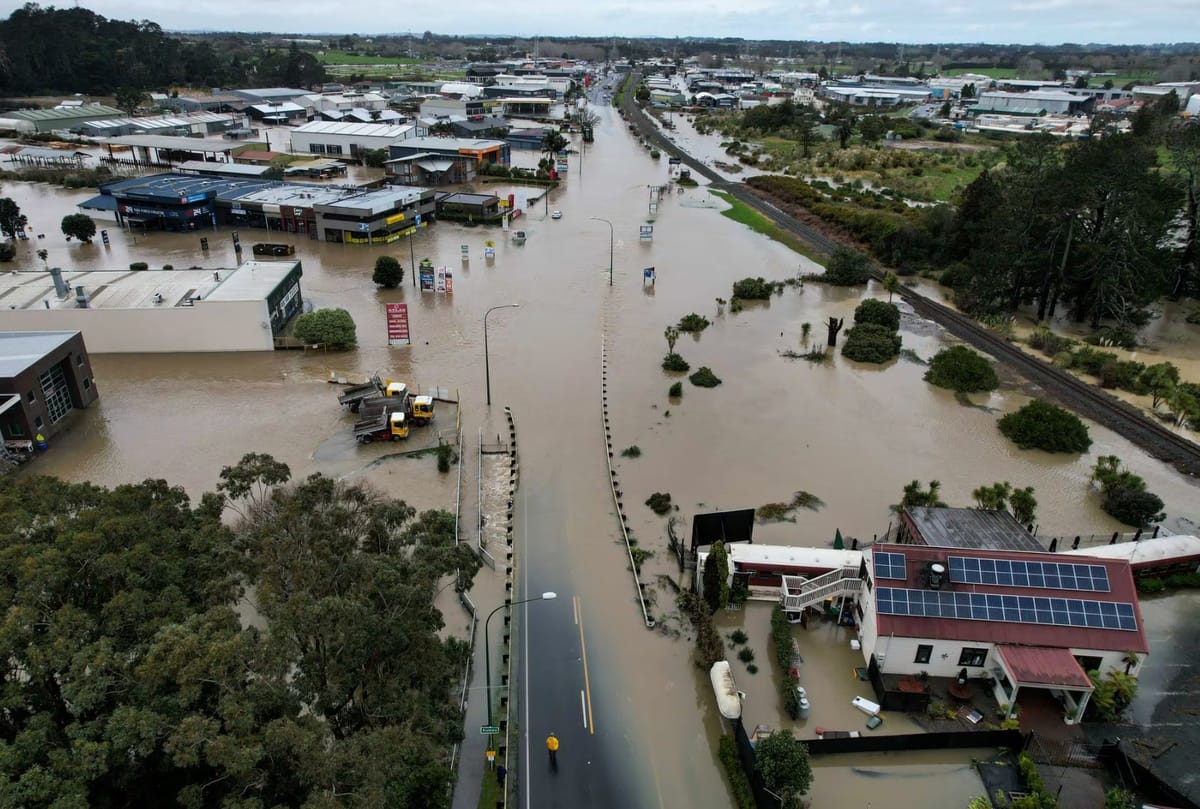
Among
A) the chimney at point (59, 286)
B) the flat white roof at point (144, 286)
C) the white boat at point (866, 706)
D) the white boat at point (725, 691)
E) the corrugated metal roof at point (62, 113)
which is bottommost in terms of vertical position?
the white boat at point (866, 706)

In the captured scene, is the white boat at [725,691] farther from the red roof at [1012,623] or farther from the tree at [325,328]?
the tree at [325,328]

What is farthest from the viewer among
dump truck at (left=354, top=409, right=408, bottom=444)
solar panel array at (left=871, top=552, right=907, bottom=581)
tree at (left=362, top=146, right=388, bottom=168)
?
tree at (left=362, top=146, right=388, bottom=168)

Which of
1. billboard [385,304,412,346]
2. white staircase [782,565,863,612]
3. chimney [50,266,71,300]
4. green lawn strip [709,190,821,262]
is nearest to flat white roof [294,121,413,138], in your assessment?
green lawn strip [709,190,821,262]

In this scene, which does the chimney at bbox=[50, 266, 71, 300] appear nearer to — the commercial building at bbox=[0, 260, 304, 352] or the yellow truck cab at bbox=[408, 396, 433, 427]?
the commercial building at bbox=[0, 260, 304, 352]

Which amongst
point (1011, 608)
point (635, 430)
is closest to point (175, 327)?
point (635, 430)

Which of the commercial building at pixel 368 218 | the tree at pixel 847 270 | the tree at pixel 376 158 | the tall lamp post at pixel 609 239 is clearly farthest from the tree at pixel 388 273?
the tree at pixel 376 158

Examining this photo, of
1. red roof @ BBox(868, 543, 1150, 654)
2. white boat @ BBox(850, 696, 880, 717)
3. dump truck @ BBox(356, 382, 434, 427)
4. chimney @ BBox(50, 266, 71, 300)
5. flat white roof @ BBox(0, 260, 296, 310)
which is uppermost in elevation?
chimney @ BBox(50, 266, 71, 300)
